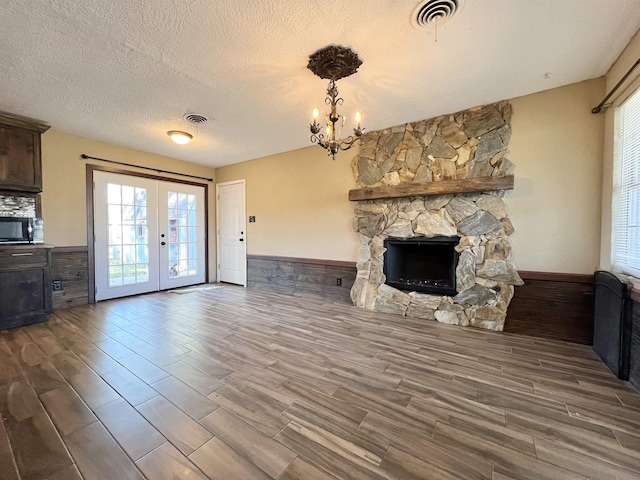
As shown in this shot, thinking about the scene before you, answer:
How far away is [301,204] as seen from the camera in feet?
14.8

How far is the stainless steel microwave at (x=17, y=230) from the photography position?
10.9ft

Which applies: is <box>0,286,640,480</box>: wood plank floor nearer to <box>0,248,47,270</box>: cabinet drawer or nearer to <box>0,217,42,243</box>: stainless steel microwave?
<box>0,248,47,270</box>: cabinet drawer

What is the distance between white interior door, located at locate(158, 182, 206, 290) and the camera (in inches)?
195

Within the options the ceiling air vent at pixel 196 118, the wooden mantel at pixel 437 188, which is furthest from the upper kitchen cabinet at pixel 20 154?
the wooden mantel at pixel 437 188

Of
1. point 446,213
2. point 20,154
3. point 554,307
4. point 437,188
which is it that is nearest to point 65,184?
point 20,154

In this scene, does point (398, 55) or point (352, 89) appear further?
point (352, 89)

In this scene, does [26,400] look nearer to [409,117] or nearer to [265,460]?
[265,460]

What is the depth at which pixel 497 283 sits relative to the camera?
2951 millimetres

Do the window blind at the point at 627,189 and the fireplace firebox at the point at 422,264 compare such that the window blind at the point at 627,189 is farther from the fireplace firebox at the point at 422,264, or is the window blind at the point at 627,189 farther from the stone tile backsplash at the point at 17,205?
the stone tile backsplash at the point at 17,205

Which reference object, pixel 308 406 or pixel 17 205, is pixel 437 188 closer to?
pixel 308 406

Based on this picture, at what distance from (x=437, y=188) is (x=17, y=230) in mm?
5314

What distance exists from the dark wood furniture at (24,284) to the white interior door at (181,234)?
1707 mm

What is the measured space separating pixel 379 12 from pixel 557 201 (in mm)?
2496

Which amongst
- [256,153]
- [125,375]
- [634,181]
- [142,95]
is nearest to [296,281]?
[256,153]
